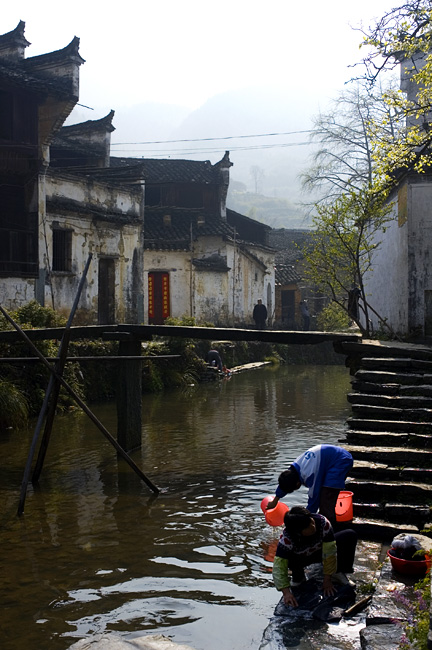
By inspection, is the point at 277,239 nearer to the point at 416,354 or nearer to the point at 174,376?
the point at 174,376

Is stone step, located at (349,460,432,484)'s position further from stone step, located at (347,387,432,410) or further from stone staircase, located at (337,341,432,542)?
stone step, located at (347,387,432,410)

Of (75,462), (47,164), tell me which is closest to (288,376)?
(47,164)

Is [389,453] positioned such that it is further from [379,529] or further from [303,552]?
[303,552]

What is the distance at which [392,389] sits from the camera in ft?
31.0

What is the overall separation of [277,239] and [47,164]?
31.2m

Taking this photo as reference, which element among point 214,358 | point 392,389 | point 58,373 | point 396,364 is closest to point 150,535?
point 58,373

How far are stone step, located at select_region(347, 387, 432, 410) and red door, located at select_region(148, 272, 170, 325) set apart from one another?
24.0 metres

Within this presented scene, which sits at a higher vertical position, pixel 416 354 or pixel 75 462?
pixel 416 354

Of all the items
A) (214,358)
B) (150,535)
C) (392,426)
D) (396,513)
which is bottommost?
(150,535)

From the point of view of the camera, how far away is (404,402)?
29.8ft

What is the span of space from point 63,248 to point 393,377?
54.5ft

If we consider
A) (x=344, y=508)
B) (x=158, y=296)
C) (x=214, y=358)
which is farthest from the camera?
(x=158, y=296)

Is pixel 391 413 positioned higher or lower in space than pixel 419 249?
lower

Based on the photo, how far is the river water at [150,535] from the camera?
579cm
